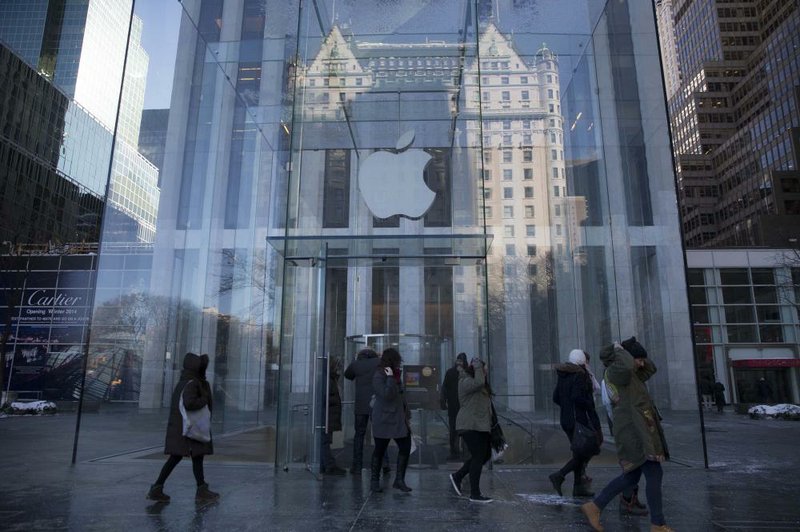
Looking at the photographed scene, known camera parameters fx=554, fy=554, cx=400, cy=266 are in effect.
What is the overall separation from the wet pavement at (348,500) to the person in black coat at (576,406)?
0.24 metres

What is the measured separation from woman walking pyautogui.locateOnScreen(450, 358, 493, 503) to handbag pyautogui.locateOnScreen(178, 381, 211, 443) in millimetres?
2870

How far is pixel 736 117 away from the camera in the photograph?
86625 millimetres

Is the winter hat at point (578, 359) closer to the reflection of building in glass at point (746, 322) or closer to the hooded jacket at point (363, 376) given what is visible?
the hooded jacket at point (363, 376)

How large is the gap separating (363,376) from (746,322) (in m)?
37.0

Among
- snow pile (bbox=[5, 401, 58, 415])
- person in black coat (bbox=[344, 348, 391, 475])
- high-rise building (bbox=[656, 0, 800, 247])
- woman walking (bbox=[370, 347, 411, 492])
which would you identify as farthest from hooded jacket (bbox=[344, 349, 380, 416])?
high-rise building (bbox=[656, 0, 800, 247])

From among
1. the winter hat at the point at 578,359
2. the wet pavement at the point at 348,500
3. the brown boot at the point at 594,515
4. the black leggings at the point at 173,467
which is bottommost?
the wet pavement at the point at 348,500

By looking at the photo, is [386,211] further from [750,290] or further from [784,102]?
[784,102]

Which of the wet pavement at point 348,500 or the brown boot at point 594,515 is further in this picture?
the wet pavement at point 348,500

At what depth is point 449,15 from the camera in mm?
12750

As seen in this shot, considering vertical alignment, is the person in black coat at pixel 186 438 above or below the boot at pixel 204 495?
above

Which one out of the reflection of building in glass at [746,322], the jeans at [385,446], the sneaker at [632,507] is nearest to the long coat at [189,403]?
the jeans at [385,446]

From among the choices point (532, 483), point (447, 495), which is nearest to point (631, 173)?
point (532, 483)

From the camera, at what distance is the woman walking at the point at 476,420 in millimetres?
6215

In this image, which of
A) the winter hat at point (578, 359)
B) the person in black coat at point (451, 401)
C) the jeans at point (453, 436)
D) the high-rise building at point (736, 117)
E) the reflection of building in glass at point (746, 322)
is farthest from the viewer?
the high-rise building at point (736, 117)
